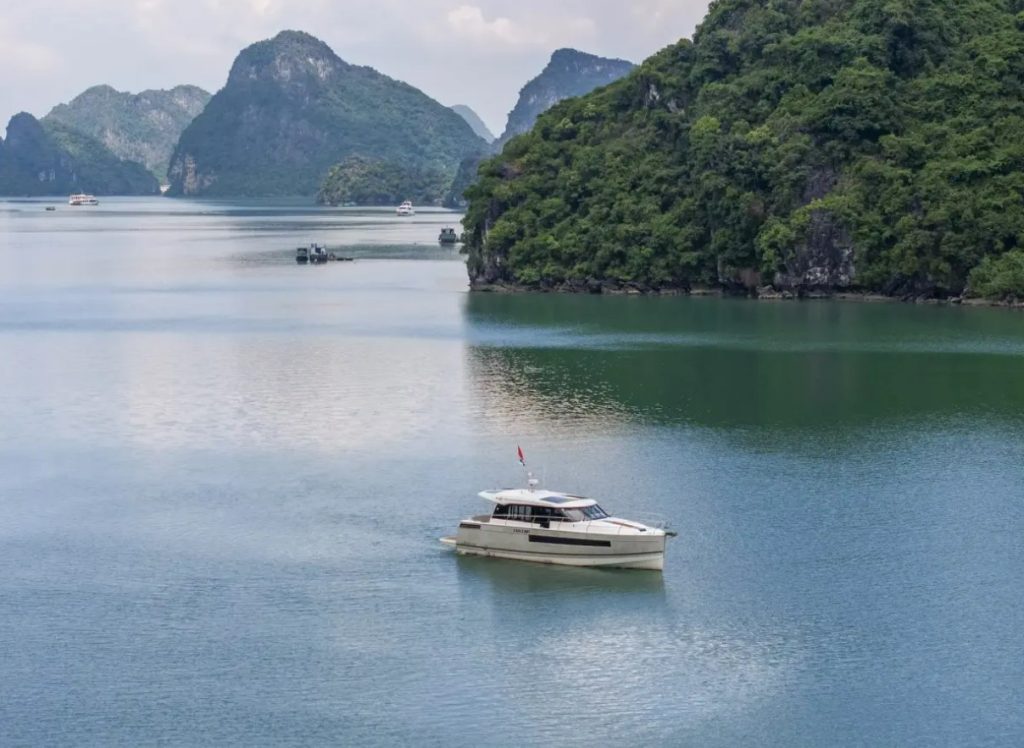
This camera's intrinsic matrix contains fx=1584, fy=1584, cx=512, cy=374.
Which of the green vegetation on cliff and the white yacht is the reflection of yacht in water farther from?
the green vegetation on cliff

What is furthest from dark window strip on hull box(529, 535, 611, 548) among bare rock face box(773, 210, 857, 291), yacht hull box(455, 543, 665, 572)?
bare rock face box(773, 210, 857, 291)

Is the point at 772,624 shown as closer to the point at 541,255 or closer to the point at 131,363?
the point at 131,363

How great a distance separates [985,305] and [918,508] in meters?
50.5

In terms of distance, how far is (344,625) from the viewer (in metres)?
37.2

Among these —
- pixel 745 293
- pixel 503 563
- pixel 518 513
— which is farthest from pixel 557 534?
pixel 745 293

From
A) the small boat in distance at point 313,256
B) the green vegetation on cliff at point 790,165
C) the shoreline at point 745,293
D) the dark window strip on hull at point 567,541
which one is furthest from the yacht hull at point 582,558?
the small boat in distance at point 313,256

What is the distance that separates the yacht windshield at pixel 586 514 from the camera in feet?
137

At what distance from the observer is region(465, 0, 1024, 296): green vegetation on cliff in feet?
315

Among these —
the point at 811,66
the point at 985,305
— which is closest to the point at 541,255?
the point at 811,66

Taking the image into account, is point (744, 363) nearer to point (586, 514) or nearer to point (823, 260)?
point (823, 260)

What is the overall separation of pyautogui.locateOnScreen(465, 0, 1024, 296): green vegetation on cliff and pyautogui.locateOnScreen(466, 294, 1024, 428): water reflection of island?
392 centimetres

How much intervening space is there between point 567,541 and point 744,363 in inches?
1370

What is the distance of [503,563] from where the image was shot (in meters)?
42.2

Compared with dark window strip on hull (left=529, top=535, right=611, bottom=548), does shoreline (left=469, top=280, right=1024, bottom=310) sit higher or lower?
higher
